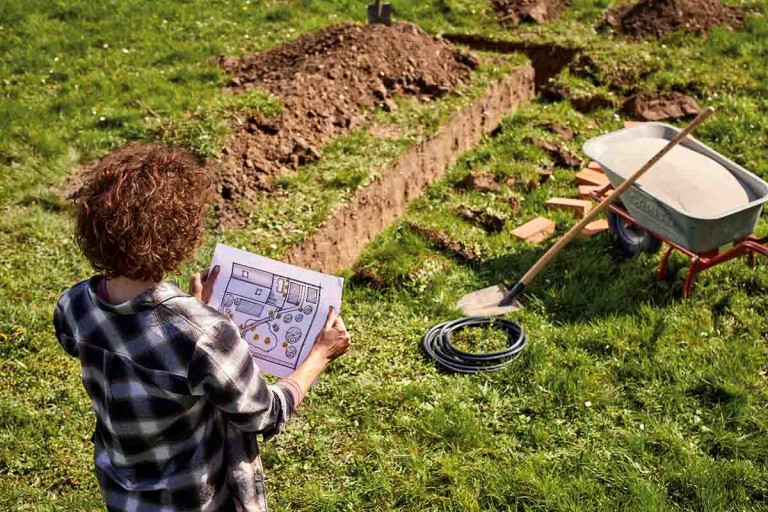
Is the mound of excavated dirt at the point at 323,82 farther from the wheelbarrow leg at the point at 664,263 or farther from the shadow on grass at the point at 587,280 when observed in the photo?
the wheelbarrow leg at the point at 664,263

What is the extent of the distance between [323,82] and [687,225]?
394cm

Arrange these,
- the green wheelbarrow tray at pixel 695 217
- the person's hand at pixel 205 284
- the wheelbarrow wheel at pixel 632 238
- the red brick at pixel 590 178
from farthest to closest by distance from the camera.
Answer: the red brick at pixel 590 178 → the wheelbarrow wheel at pixel 632 238 → the green wheelbarrow tray at pixel 695 217 → the person's hand at pixel 205 284

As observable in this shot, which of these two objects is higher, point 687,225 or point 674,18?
point 674,18

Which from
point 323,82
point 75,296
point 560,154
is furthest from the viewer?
point 323,82

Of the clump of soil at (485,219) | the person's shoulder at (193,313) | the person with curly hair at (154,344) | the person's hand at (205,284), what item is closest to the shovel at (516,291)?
the clump of soil at (485,219)

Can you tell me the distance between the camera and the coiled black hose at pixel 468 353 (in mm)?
4641

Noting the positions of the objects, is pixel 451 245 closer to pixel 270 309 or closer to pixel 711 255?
pixel 711 255

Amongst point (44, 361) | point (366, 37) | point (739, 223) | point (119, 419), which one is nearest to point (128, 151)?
point (119, 419)

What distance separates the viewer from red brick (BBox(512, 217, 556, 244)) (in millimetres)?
6055

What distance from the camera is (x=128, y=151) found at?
2076 millimetres

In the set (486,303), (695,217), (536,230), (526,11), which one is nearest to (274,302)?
(486,303)

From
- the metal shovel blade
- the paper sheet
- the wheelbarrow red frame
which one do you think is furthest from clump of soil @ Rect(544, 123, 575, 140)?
the paper sheet

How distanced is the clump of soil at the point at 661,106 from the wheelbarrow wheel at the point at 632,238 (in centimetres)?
252

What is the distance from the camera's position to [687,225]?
16.0 ft
